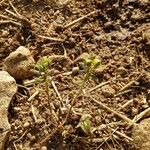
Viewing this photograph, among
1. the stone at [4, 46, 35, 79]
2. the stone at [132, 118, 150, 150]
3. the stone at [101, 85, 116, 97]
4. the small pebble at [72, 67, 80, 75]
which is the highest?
the stone at [4, 46, 35, 79]

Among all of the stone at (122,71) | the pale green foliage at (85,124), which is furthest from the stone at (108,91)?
the pale green foliage at (85,124)

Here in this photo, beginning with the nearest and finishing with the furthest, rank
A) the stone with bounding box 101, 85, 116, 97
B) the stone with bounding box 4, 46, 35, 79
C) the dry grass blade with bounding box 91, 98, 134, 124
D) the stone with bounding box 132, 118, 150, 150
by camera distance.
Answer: the stone with bounding box 132, 118, 150, 150 < the dry grass blade with bounding box 91, 98, 134, 124 < the stone with bounding box 101, 85, 116, 97 < the stone with bounding box 4, 46, 35, 79

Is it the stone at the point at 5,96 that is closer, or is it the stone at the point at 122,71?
the stone at the point at 5,96

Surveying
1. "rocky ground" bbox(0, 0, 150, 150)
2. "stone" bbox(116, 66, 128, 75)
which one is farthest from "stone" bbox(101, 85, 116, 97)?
"stone" bbox(116, 66, 128, 75)

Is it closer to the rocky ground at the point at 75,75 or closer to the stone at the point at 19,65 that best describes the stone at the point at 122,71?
the rocky ground at the point at 75,75

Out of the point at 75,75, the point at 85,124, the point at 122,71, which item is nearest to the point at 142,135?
the point at 85,124

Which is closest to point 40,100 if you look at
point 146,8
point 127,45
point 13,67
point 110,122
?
point 13,67

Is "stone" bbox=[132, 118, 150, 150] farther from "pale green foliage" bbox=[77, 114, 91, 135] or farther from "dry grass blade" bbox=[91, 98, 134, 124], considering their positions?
"pale green foliage" bbox=[77, 114, 91, 135]
